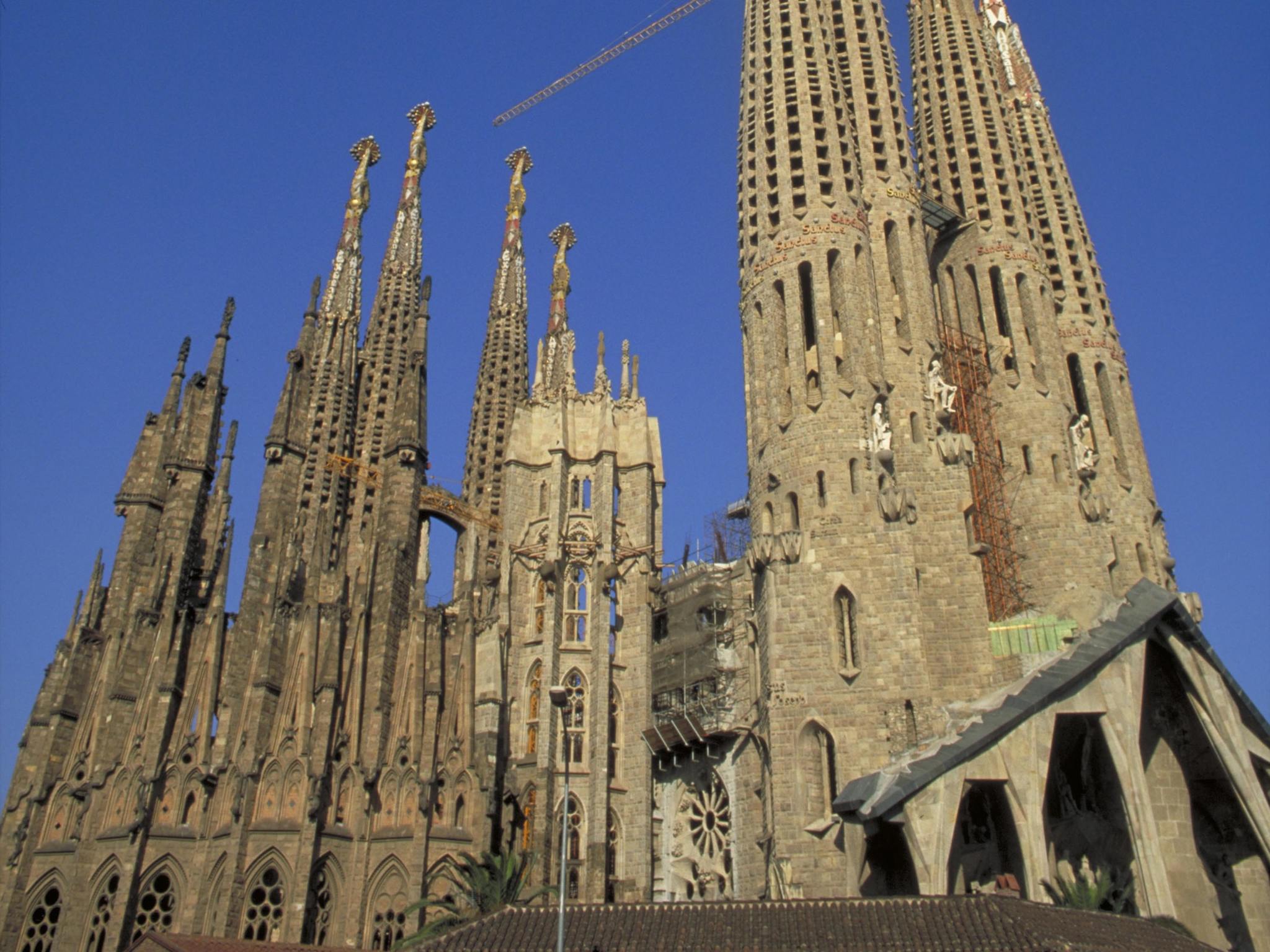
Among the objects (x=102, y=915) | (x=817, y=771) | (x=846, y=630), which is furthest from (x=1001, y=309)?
(x=102, y=915)

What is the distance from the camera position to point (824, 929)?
83.0 feet

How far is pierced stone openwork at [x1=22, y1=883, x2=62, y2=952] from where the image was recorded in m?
32.8

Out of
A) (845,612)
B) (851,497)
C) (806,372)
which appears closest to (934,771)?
(845,612)

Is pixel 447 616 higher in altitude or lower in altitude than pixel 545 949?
higher

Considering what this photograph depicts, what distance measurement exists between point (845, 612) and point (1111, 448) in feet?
49.2

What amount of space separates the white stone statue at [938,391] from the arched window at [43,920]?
96.0 feet

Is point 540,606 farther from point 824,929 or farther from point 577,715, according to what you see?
point 824,929

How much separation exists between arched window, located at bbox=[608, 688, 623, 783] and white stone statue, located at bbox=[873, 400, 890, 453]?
11.8 metres

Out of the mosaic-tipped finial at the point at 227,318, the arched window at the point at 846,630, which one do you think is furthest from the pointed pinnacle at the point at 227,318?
the arched window at the point at 846,630

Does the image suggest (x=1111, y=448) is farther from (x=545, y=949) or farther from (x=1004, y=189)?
(x=545, y=949)

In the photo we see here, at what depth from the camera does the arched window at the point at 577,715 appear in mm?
38000

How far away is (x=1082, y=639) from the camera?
106ft

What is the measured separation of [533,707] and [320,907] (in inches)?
360

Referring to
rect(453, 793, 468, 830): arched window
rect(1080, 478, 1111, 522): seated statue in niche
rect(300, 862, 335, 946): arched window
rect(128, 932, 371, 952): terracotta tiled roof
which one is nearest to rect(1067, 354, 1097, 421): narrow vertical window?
rect(1080, 478, 1111, 522): seated statue in niche
